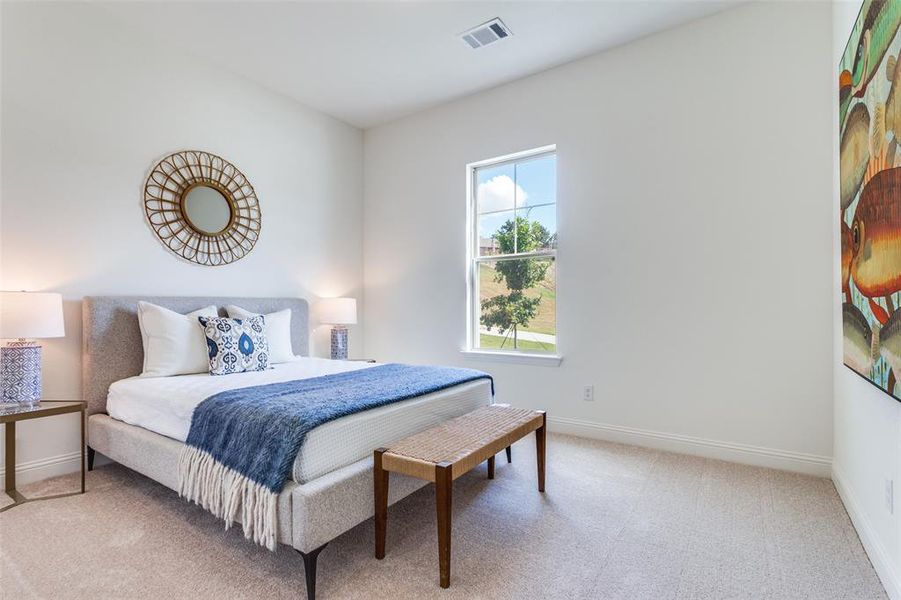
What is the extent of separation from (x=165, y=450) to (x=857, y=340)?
3.21 metres

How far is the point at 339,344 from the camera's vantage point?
420 centimetres

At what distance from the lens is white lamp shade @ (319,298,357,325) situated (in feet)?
13.7

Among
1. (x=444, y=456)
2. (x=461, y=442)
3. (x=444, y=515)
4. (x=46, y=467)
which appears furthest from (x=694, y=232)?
(x=46, y=467)

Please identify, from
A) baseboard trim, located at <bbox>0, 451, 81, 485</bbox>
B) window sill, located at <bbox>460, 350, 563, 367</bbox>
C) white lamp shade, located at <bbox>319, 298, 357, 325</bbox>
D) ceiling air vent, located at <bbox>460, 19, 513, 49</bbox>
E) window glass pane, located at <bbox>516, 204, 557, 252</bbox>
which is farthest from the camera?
white lamp shade, located at <bbox>319, 298, 357, 325</bbox>

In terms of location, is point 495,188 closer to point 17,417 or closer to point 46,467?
point 17,417

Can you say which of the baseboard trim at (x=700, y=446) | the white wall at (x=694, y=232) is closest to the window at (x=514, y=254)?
the white wall at (x=694, y=232)

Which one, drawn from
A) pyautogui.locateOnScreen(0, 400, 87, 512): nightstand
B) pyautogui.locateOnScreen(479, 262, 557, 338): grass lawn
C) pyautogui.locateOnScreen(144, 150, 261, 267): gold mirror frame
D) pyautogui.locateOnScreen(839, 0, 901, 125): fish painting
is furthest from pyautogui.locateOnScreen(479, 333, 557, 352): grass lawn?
pyautogui.locateOnScreen(0, 400, 87, 512): nightstand

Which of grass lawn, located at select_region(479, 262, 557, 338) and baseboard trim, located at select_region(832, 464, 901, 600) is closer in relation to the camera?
baseboard trim, located at select_region(832, 464, 901, 600)

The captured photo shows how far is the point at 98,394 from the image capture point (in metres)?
2.77

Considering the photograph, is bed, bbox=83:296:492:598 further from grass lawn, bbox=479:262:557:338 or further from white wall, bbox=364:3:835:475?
white wall, bbox=364:3:835:475

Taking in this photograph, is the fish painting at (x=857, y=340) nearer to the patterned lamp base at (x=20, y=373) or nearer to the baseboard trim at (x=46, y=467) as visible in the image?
the patterned lamp base at (x=20, y=373)

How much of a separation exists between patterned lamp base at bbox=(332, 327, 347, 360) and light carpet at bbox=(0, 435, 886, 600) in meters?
1.80

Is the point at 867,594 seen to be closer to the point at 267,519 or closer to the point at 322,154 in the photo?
the point at 267,519

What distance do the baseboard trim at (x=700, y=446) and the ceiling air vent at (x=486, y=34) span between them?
9.45 feet
